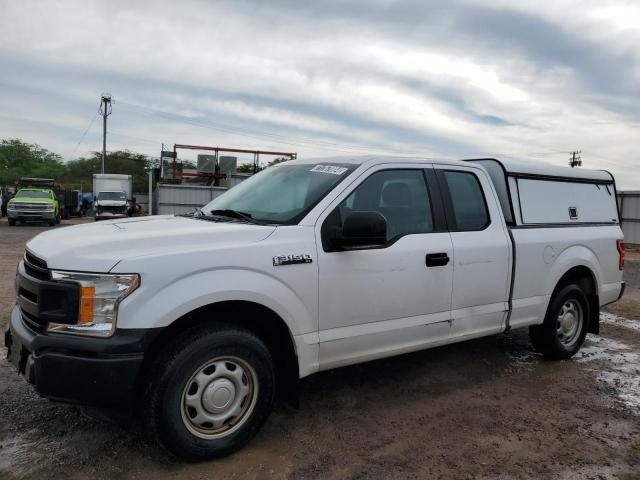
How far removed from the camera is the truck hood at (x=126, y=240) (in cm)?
280

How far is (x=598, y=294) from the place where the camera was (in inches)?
214

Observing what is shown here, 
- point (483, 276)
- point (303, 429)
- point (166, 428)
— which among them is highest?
point (483, 276)

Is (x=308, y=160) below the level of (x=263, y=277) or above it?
above

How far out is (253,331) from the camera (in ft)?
10.7

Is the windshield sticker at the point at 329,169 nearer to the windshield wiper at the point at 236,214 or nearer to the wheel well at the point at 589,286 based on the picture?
the windshield wiper at the point at 236,214

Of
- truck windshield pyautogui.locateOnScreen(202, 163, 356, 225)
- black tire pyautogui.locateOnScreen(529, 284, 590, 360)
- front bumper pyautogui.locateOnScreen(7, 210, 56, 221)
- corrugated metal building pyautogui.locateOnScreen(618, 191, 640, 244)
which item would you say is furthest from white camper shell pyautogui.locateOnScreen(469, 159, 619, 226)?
front bumper pyautogui.locateOnScreen(7, 210, 56, 221)

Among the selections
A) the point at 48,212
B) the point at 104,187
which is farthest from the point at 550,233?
Result: the point at 104,187

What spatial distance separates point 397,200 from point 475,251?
0.77 metres

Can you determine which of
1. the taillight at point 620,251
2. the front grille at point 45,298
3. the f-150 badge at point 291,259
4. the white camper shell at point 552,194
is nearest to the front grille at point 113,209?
the white camper shell at point 552,194

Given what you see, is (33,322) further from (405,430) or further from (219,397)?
(405,430)

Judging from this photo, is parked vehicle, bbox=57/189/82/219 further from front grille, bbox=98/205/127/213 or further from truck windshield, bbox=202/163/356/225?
truck windshield, bbox=202/163/356/225

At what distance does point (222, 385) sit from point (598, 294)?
4148 mm

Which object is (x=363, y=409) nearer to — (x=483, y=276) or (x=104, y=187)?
(x=483, y=276)

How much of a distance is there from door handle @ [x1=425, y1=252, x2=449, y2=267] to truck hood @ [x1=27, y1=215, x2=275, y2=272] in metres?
1.25
